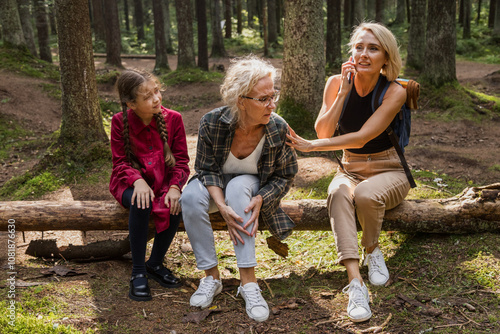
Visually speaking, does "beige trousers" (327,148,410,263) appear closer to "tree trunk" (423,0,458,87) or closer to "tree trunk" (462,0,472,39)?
"tree trunk" (423,0,458,87)

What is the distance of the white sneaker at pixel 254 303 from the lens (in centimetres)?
318

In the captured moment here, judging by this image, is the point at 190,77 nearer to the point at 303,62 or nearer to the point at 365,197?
the point at 303,62

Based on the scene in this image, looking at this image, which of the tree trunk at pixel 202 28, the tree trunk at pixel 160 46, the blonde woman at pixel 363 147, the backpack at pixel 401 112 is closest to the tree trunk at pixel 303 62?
the blonde woman at pixel 363 147

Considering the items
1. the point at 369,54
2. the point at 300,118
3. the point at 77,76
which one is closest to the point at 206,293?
the point at 369,54

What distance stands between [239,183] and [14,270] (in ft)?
6.94

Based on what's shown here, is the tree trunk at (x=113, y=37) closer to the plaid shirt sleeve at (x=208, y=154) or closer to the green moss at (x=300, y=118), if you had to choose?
the green moss at (x=300, y=118)

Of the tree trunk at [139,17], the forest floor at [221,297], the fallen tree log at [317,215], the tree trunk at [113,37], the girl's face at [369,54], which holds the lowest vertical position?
the forest floor at [221,297]

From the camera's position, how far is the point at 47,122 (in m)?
10.3

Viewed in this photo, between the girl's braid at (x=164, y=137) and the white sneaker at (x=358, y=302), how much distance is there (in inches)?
71.1

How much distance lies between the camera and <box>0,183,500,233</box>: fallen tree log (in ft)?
12.5

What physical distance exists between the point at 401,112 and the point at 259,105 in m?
1.32

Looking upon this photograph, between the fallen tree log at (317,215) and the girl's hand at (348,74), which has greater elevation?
the girl's hand at (348,74)

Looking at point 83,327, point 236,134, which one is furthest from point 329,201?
point 83,327

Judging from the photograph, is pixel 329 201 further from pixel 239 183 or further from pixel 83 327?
pixel 83 327
